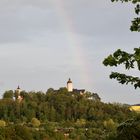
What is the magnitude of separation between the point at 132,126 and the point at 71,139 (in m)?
177

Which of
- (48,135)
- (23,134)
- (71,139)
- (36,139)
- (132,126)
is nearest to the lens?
(132,126)

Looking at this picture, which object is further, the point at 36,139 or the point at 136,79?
the point at 36,139

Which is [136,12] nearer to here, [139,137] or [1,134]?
[139,137]

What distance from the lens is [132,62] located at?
1806 centimetres

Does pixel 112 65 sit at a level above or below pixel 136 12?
below

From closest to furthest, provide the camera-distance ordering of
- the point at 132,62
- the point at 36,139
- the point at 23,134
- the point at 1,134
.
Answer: the point at 132,62
the point at 1,134
the point at 23,134
the point at 36,139

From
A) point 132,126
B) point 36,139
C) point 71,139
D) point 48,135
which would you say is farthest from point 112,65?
point 71,139

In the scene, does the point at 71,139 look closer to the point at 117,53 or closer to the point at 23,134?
the point at 23,134

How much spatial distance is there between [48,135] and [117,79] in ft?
543

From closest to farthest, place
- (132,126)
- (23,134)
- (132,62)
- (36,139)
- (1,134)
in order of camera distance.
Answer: (132,62)
(132,126)
(1,134)
(23,134)
(36,139)

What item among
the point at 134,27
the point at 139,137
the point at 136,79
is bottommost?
the point at 139,137

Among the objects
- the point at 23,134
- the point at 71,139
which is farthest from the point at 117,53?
the point at 71,139

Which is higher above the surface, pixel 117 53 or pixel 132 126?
pixel 117 53

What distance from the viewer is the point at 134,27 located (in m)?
18.7
